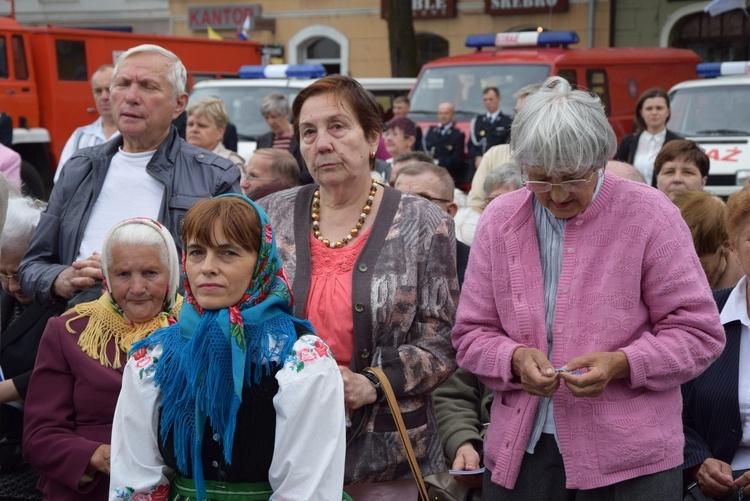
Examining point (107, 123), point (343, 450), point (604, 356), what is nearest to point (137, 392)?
point (343, 450)

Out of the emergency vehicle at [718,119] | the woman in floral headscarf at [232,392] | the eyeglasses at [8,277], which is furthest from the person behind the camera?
the emergency vehicle at [718,119]

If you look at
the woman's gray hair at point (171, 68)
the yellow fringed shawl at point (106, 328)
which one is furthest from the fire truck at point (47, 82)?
the yellow fringed shawl at point (106, 328)

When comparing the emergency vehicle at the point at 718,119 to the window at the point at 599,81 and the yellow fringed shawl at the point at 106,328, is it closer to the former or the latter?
the window at the point at 599,81

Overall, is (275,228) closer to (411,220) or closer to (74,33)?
(411,220)

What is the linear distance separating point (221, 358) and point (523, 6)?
23104 mm

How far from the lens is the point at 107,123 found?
7.87 m

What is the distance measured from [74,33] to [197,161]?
13.4 meters

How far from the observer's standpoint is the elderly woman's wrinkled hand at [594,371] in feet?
9.57

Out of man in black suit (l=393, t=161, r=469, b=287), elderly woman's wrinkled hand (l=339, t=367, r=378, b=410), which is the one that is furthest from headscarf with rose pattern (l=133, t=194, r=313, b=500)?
man in black suit (l=393, t=161, r=469, b=287)

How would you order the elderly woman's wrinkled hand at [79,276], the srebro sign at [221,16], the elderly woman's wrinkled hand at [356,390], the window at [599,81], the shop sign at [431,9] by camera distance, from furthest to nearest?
1. the srebro sign at [221,16]
2. the shop sign at [431,9]
3. the window at [599,81]
4. the elderly woman's wrinkled hand at [79,276]
5. the elderly woman's wrinkled hand at [356,390]

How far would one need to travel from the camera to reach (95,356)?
3.60 meters

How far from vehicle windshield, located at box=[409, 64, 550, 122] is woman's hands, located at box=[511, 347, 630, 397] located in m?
11.0

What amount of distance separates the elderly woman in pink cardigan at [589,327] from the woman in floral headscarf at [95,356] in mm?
1165

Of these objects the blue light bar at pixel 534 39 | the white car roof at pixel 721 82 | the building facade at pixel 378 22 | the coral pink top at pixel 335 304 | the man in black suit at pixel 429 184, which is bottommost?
the coral pink top at pixel 335 304
